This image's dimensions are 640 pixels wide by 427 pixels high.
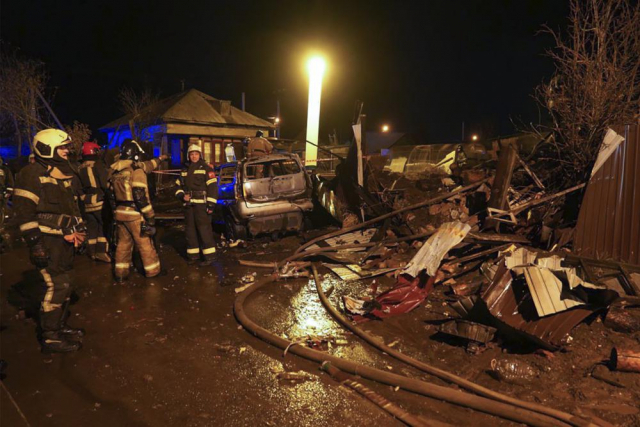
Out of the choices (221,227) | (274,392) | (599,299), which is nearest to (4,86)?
(221,227)

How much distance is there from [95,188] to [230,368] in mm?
5385

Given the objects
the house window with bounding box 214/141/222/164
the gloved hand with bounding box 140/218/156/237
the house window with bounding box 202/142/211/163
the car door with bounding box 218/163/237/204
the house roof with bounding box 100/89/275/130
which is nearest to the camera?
the gloved hand with bounding box 140/218/156/237

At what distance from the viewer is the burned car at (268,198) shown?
8.38 metres

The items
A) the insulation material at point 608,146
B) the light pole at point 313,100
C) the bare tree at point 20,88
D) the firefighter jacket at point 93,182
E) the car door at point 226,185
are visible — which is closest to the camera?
the insulation material at point 608,146

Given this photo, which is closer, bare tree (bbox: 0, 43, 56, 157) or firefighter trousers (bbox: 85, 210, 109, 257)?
firefighter trousers (bbox: 85, 210, 109, 257)

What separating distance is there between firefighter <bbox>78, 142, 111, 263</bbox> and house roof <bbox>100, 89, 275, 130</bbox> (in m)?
18.3

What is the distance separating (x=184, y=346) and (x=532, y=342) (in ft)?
11.7

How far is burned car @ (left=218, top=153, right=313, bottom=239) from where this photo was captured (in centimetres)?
838

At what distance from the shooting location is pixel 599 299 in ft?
12.5

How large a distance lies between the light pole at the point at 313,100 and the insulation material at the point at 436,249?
700 centimetres

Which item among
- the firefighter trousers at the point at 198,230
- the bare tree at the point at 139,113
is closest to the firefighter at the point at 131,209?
the firefighter trousers at the point at 198,230

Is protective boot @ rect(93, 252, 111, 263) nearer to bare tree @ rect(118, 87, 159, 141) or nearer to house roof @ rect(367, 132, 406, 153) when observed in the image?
bare tree @ rect(118, 87, 159, 141)

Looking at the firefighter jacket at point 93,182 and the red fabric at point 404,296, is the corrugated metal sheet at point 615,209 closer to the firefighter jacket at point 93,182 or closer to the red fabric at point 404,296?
the red fabric at point 404,296

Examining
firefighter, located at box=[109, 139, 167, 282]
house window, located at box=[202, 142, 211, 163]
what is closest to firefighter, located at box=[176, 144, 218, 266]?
firefighter, located at box=[109, 139, 167, 282]
